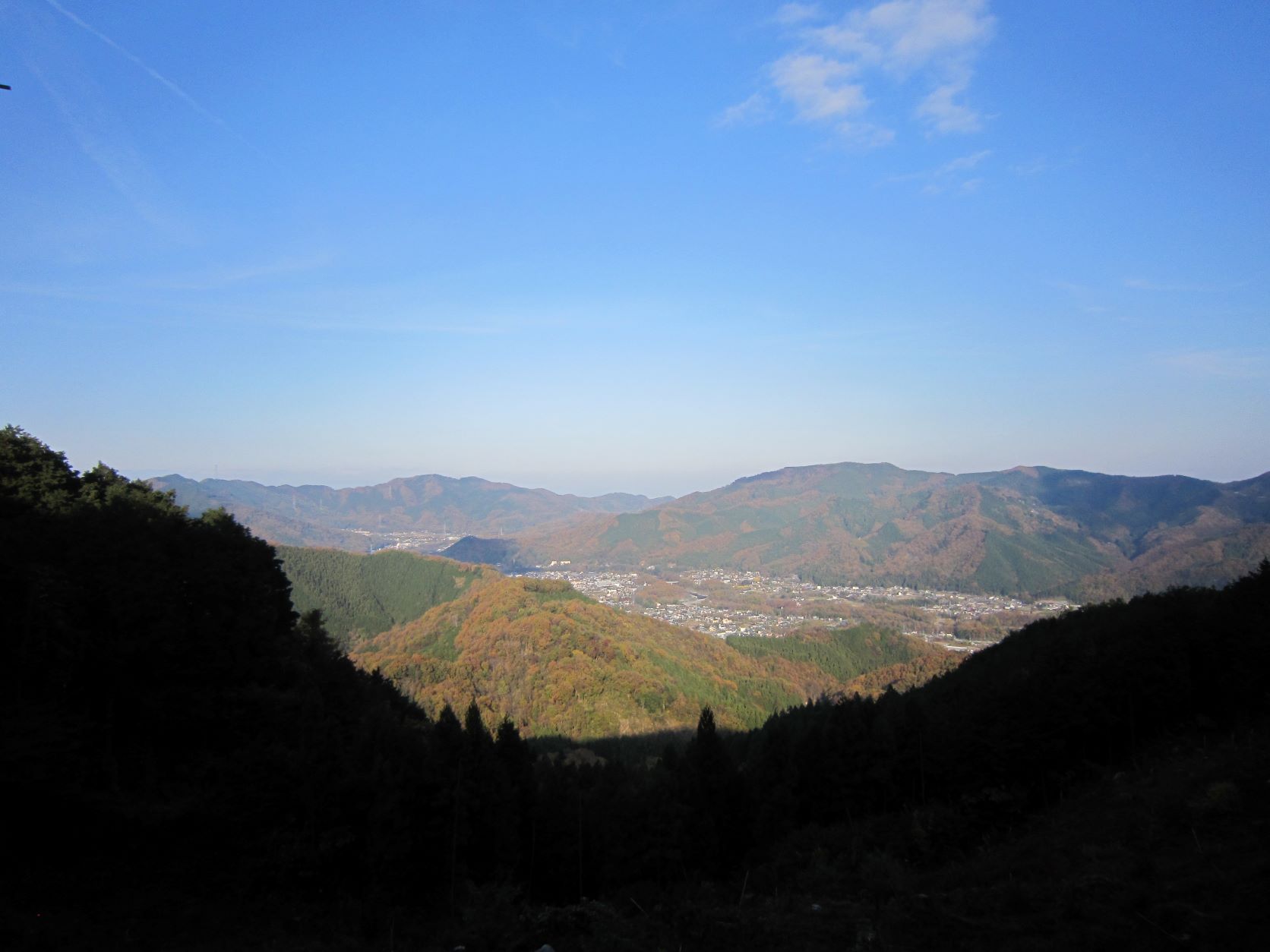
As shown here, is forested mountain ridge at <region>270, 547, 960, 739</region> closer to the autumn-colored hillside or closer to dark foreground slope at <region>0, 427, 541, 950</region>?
the autumn-colored hillside

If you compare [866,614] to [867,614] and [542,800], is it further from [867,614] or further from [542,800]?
[542,800]

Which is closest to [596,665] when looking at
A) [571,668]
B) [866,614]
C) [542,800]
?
[571,668]

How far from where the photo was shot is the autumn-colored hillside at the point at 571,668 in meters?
79.5

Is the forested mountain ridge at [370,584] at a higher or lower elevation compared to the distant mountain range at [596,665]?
higher

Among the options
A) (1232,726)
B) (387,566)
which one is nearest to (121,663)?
(1232,726)

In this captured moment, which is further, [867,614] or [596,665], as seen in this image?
[867,614]

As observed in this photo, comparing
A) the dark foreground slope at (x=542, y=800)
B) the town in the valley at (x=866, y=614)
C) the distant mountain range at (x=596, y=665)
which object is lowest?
the town in the valley at (x=866, y=614)

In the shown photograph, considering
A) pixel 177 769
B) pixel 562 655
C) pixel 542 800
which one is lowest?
pixel 562 655

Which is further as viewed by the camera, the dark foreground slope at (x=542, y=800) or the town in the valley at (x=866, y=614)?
the town in the valley at (x=866, y=614)

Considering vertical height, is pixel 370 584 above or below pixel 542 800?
below

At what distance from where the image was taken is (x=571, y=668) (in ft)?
285

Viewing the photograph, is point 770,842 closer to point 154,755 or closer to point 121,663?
point 154,755

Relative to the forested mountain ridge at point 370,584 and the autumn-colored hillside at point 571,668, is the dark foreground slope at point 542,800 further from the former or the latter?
the forested mountain ridge at point 370,584

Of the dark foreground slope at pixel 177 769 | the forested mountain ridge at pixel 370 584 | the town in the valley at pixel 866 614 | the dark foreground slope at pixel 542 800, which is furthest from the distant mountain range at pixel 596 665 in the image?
the dark foreground slope at pixel 542 800
